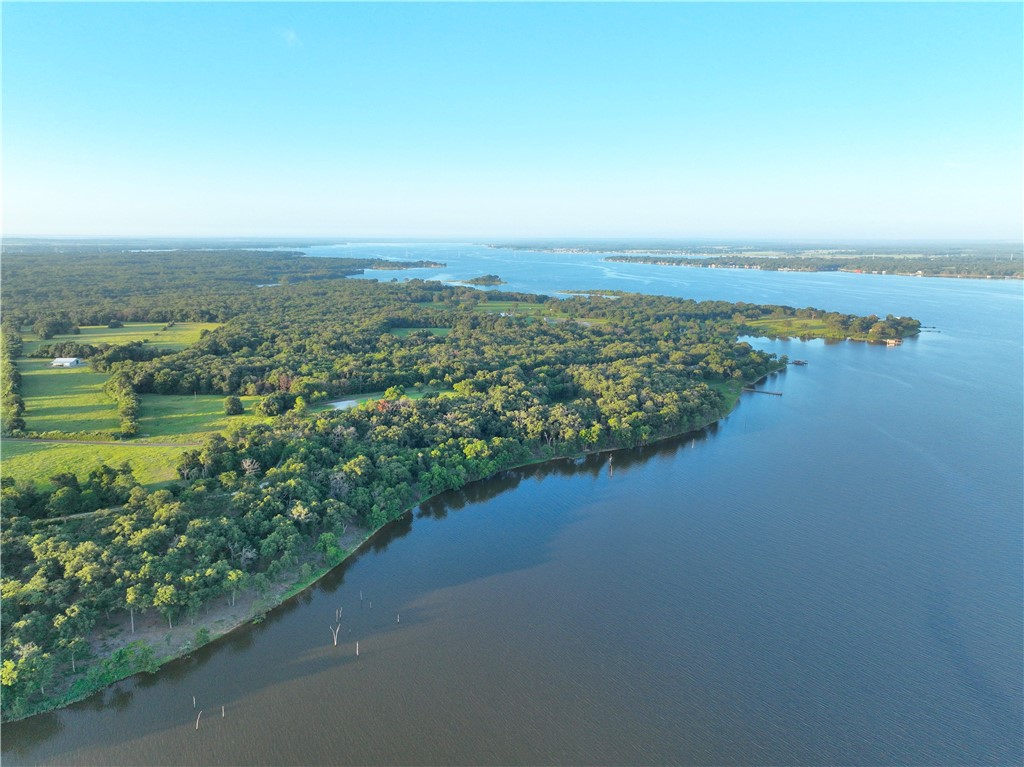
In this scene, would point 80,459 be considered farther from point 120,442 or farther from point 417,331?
point 417,331

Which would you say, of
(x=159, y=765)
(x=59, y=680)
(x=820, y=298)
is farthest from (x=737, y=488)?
(x=820, y=298)

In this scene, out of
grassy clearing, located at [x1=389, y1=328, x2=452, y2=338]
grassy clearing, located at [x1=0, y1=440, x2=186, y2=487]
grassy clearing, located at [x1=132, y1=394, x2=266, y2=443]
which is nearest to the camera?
grassy clearing, located at [x1=0, y1=440, x2=186, y2=487]

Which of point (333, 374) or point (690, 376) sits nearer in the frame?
point (333, 374)

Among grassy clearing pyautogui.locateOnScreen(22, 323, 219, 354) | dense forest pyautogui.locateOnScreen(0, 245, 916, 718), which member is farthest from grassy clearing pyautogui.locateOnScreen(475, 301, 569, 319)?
grassy clearing pyautogui.locateOnScreen(22, 323, 219, 354)

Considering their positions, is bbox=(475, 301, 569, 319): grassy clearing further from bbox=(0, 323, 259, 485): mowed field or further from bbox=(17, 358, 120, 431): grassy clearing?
bbox=(17, 358, 120, 431): grassy clearing

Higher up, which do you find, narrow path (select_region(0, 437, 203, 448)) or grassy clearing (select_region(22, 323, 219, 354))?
grassy clearing (select_region(22, 323, 219, 354))

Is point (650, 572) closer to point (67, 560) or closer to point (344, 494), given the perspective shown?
point (344, 494)
